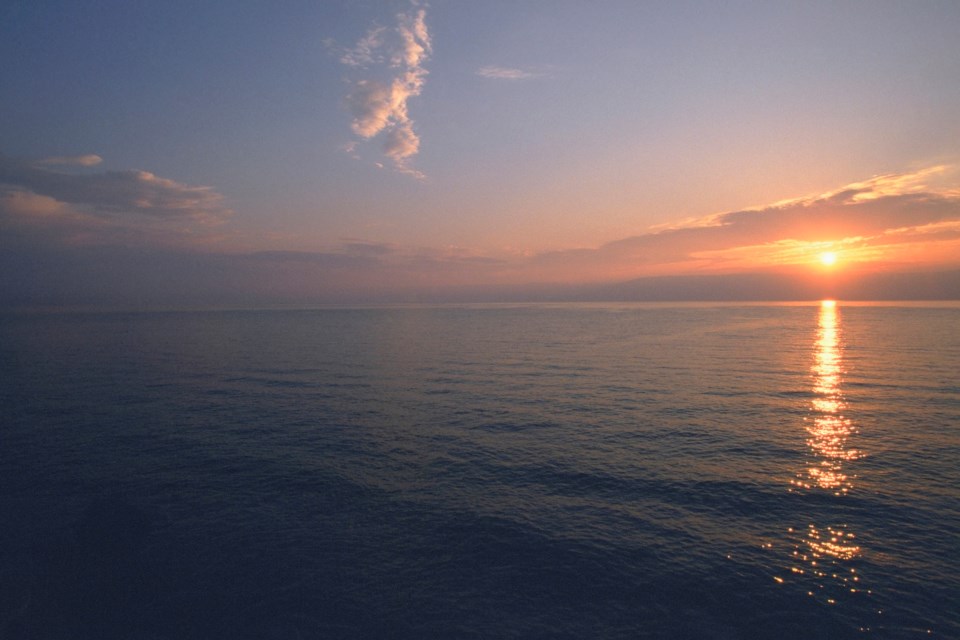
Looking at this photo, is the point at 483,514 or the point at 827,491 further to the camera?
the point at 827,491

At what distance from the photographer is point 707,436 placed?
43.8 meters

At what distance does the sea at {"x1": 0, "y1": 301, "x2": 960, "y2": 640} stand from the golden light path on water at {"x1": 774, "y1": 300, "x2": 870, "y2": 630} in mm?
170

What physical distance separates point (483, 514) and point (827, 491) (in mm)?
23214

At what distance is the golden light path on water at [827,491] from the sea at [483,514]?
0.56 feet

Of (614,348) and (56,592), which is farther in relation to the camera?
(614,348)

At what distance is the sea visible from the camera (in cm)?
2122

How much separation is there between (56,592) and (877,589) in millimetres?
38445

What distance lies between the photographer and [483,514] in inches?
1156

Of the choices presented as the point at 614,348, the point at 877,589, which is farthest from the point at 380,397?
the point at 614,348

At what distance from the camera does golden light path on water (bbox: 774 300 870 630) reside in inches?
895

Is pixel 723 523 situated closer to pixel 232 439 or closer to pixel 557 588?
pixel 557 588

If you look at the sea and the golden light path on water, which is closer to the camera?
the sea

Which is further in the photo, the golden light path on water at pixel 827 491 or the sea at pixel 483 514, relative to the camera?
the golden light path on water at pixel 827 491

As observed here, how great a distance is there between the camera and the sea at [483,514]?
21219 mm
